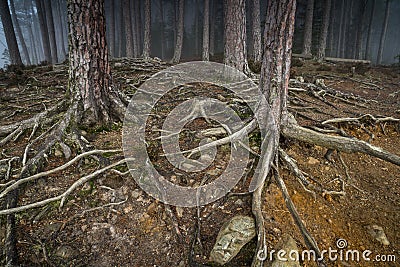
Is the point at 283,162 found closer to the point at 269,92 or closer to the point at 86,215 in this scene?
the point at 269,92

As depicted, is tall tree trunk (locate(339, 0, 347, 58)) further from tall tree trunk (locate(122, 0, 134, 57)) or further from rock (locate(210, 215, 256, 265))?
rock (locate(210, 215, 256, 265))

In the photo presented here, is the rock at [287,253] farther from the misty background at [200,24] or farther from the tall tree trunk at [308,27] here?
the misty background at [200,24]

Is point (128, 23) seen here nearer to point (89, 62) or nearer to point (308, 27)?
point (308, 27)

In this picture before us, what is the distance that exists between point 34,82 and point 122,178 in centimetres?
705

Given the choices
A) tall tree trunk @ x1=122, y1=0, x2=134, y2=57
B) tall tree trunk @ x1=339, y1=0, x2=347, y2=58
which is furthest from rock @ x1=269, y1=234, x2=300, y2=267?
tall tree trunk @ x1=339, y1=0, x2=347, y2=58

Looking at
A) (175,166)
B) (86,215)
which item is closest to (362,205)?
(175,166)

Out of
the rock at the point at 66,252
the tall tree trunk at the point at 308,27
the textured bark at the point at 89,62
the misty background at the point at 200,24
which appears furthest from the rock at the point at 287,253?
the misty background at the point at 200,24

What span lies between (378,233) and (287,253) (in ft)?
4.07

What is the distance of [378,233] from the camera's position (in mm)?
2887

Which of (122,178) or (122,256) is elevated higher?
(122,178)

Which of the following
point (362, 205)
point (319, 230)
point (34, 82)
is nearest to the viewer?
point (319, 230)

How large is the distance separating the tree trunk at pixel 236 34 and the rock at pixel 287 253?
568 cm

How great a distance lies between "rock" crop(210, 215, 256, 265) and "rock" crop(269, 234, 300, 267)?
30 centimetres

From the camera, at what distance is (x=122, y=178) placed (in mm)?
3457
